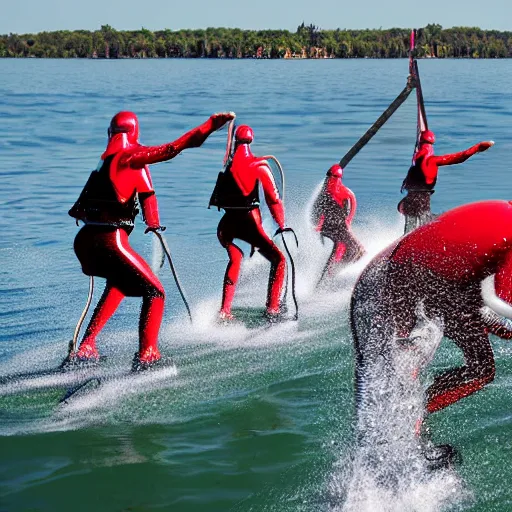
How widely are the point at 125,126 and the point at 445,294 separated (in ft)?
10.1

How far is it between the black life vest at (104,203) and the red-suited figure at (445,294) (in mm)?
2407

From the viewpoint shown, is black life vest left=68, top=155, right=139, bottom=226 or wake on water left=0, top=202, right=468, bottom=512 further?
black life vest left=68, top=155, right=139, bottom=226

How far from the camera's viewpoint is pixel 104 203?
8055 millimetres

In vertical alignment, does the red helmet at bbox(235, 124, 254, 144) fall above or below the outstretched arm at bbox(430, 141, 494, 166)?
above

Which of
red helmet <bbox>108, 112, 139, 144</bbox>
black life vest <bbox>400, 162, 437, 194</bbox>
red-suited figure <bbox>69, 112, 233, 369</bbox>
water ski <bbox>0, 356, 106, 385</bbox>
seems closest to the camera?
red-suited figure <bbox>69, 112, 233, 369</bbox>

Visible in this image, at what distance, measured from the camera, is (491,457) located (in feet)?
22.9

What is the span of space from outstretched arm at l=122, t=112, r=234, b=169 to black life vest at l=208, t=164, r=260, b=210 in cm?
265

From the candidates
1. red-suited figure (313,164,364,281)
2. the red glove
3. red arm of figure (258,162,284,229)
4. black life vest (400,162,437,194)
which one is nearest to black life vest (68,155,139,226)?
the red glove

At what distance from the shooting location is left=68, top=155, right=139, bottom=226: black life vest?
802 cm

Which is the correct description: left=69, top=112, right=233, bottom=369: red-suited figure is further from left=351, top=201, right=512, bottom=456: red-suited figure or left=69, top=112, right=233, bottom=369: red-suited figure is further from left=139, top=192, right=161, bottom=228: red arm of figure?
left=351, top=201, right=512, bottom=456: red-suited figure

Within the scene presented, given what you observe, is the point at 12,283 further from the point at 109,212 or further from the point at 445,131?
the point at 445,131

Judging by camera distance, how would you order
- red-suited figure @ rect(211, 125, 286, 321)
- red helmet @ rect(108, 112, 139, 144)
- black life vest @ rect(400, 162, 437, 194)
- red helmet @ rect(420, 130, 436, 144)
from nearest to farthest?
red helmet @ rect(108, 112, 139, 144), red-suited figure @ rect(211, 125, 286, 321), red helmet @ rect(420, 130, 436, 144), black life vest @ rect(400, 162, 437, 194)

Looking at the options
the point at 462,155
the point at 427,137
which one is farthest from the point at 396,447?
the point at 427,137

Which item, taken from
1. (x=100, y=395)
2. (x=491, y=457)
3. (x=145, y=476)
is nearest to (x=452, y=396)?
(x=491, y=457)
